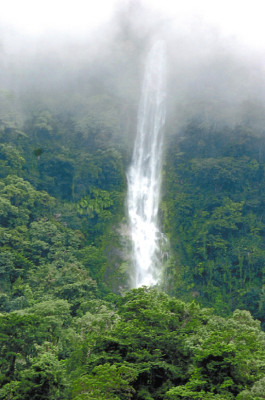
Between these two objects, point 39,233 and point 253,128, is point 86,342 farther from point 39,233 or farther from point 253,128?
point 253,128

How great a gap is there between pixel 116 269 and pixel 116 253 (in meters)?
1.66

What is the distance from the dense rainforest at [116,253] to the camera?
49.1 ft

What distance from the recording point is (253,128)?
4281cm

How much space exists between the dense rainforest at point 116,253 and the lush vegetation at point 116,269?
0.28 feet

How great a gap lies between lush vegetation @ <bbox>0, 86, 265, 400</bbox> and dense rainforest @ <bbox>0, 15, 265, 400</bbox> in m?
0.09

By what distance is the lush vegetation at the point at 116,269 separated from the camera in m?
14.7

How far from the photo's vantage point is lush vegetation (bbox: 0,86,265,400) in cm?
1466

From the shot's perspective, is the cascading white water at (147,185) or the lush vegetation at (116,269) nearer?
the lush vegetation at (116,269)

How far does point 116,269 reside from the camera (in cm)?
3569

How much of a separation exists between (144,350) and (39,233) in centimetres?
1953

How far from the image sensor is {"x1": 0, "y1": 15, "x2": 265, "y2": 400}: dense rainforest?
15.0 meters

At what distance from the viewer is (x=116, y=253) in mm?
36906

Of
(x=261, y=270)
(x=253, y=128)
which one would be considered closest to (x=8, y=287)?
(x=261, y=270)

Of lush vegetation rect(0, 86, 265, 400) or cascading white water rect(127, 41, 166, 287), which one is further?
cascading white water rect(127, 41, 166, 287)
